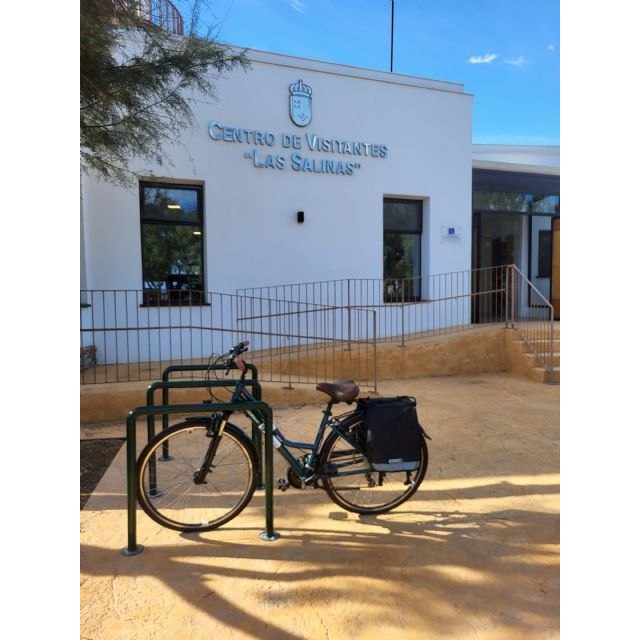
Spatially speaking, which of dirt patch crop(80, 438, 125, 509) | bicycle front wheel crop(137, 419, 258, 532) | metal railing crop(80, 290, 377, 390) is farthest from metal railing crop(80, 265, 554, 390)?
bicycle front wheel crop(137, 419, 258, 532)

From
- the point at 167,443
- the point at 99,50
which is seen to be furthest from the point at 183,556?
the point at 99,50

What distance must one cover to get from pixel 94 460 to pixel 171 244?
444cm

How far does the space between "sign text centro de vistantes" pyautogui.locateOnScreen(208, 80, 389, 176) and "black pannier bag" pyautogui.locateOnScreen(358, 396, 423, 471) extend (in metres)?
6.15

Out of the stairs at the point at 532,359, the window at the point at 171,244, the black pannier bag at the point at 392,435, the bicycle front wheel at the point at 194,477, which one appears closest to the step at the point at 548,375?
the stairs at the point at 532,359

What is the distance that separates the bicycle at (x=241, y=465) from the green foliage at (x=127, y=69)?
9.09 feet

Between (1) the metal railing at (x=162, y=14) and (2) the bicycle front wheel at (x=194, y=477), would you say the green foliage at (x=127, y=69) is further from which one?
(2) the bicycle front wheel at (x=194, y=477)

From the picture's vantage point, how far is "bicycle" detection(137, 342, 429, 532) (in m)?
2.91

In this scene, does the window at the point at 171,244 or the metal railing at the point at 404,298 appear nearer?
the window at the point at 171,244

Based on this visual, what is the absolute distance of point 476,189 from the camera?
1066 centimetres

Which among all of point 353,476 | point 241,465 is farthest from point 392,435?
point 241,465

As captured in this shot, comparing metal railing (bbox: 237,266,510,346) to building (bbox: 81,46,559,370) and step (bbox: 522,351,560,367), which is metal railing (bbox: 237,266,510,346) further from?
step (bbox: 522,351,560,367)

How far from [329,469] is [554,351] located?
6022 millimetres

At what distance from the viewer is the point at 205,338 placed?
7.82 meters

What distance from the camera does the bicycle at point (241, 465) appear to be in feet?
9.54
